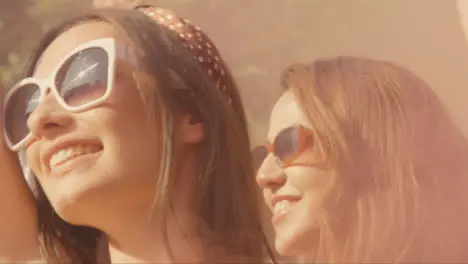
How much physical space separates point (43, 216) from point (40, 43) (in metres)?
0.20

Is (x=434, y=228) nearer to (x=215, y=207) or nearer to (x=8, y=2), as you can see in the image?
(x=215, y=207)

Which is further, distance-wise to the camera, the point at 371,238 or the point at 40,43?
the point at 40,43

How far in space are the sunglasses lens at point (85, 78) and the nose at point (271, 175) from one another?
0.17 metres

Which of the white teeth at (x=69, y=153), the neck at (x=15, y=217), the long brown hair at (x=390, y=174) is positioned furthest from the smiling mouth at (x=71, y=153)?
the long brown hair at (x=390, y=174)

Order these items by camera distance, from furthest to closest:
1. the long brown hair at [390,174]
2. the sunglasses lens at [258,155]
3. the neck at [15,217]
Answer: the neck at [15,217] < the sunglasses lens at [258,155] < the long brown hair at [390,174]

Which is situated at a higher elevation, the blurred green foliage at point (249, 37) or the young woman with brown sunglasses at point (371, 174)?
the blurred green foliage at point (249, 37)

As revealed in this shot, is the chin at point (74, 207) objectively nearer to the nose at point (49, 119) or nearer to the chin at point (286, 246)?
the nose at point (49, 119)

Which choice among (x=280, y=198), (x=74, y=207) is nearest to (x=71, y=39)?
(x=74, y=207)

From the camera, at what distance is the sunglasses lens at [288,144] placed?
0.76 m

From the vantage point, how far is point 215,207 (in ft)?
2.80

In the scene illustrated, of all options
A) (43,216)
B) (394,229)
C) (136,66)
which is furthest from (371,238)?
(43,216)

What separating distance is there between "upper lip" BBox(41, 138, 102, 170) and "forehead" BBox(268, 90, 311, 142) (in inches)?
6.8

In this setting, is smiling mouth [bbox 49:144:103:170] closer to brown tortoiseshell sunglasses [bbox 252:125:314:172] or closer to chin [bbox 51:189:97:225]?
chin [bbox 51:189:97:225]

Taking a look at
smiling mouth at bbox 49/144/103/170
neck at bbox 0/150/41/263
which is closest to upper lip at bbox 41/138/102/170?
smiling mouth at bbox 49/144/103/170
